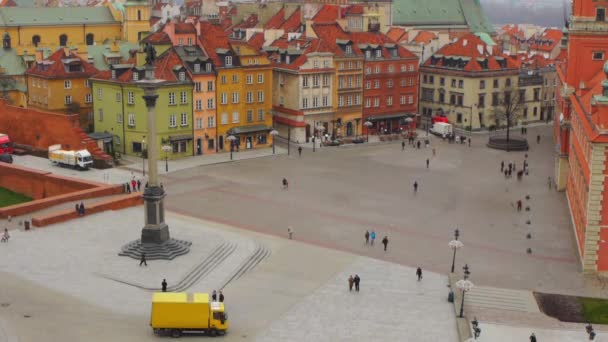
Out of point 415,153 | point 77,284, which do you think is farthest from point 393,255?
point 415,153

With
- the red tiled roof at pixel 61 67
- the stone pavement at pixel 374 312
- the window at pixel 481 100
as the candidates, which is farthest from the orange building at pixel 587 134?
the red tiled roof at pixel 61 67

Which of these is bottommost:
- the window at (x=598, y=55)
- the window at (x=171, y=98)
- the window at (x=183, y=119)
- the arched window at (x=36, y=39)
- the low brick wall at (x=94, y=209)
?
the low brick wall at (x=94, y=209)

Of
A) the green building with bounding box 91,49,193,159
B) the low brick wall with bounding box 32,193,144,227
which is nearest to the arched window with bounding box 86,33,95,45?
the green building with bounding box 91,49,193,159

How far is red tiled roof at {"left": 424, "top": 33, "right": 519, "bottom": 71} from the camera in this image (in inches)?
4055

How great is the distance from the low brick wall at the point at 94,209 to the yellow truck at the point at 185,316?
1953 cm

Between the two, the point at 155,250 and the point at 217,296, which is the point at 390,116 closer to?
the point at 155,250

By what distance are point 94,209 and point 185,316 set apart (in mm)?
22424

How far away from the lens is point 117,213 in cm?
5791

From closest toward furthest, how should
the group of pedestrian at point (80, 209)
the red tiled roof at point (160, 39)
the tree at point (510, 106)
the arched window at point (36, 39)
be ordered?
1. the group of pedestrian at point (80, 209)
2. the red tiled roof at point (160, 39)
3. the tree at point (510, 106)
4. the arched window at point (36, 39)

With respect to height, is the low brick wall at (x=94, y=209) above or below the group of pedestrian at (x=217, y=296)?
above

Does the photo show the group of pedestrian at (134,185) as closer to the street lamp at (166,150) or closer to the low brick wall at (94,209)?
the low brick wall at (94,209)

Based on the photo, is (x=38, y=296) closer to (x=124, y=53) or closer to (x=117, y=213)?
(x=117, y=213)

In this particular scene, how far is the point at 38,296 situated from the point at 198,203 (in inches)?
894

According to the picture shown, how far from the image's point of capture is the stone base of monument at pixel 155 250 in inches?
1880
